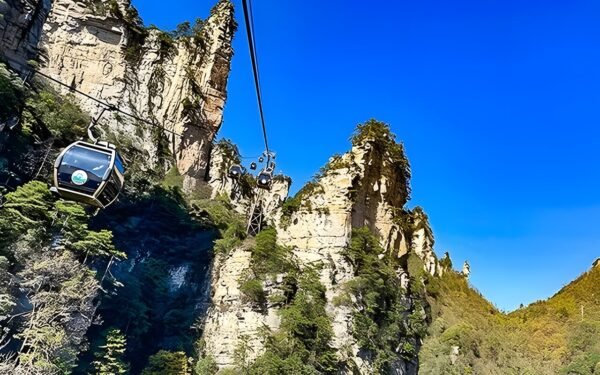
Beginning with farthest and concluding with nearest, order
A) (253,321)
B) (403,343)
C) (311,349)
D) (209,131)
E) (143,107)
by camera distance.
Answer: (209,131) → (143,107) → (403,343) → (253,321) → (311,349)

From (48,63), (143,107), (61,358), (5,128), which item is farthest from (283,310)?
(48,63)

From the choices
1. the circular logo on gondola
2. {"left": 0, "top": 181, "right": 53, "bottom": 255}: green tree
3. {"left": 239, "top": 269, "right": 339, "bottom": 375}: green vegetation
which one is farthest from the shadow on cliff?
the circular logo on gondola

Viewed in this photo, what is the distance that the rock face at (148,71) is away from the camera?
37.0 metres

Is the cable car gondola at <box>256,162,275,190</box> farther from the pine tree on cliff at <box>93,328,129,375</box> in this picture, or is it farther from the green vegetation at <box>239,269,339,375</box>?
the pine tree on cliff at <box>93,328,129,375</box>

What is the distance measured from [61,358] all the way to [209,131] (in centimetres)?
2508

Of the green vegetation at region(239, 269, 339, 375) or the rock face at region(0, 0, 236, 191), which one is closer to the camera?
the green vegetation at region(239, 269, 339, 375)

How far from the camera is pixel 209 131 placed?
1662 inches

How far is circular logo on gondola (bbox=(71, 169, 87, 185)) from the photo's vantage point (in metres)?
7.45

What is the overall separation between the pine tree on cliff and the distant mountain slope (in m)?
24.0

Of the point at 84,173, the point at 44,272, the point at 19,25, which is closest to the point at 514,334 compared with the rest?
the point at 44,272

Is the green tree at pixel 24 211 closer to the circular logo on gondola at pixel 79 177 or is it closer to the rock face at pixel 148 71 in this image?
the rock face at pixel 148 71

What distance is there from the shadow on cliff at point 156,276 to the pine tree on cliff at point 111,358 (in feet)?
4.28

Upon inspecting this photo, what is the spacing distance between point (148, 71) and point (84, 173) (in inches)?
1400

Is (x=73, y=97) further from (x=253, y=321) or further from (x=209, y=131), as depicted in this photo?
(x=253, y=321)
